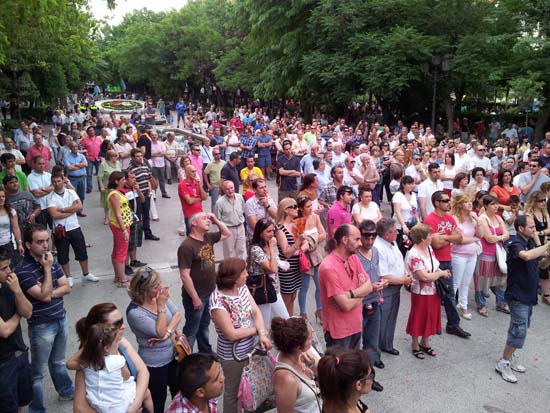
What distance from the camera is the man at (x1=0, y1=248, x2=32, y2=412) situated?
12.2 ft

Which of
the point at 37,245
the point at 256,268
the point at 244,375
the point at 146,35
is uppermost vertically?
the point at 146,35

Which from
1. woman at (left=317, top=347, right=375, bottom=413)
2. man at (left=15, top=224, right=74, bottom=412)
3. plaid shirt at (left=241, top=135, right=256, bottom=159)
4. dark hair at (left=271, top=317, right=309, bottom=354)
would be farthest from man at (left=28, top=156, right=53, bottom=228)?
plaid shirt at (left=241, top=135, right=256, bottom=159)

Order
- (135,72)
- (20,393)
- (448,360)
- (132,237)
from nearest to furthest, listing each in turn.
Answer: (20,393) → (448,360) → (132,237) → (135,72)

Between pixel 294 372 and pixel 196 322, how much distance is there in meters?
2.11

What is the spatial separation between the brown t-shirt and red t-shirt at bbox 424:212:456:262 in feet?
9.90

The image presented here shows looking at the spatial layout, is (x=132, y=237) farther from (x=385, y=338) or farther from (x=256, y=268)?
(x=385, y=338)

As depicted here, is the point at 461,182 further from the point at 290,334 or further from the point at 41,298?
the point at 41,298

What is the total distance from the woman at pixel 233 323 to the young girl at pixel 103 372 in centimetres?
96

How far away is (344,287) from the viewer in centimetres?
466

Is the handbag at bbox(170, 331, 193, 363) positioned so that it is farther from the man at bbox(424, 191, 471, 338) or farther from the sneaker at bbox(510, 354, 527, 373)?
the sneaker at bbox(510, 354, 527, 373)

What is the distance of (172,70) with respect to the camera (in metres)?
48.3

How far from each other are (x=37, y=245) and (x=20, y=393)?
1.20m

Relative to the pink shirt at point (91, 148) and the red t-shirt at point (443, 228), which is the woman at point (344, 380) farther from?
the pink shirt at point (91, 148)

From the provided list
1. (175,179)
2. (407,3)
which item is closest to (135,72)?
(407,3)
